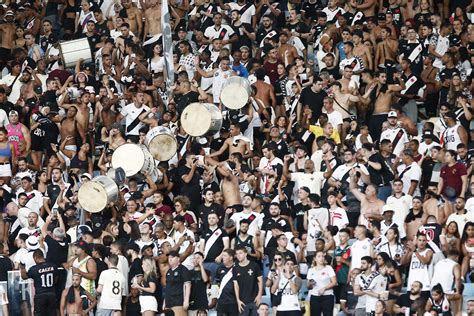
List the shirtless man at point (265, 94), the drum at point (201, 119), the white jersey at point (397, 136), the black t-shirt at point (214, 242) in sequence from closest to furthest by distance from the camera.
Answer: the black t-shirt at point (214, 242) → the white jersey at point (397, 136) → the drum at point (201, 119) → the shirtless man at point (265, 94)

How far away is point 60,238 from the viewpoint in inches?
1075

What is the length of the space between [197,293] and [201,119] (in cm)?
435

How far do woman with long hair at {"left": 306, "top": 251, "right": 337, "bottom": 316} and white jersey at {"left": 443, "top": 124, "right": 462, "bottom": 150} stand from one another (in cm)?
372

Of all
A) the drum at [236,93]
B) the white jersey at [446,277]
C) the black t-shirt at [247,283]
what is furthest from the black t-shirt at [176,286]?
the drum at [236,93]

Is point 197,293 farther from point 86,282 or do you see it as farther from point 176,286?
point 86,282

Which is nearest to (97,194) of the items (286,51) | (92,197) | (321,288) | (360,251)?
(92,197)

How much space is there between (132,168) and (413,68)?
16.5ft

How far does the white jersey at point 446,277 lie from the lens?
25.0 meters

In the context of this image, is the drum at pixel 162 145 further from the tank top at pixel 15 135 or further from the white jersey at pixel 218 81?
the tank top at pixel 15 135

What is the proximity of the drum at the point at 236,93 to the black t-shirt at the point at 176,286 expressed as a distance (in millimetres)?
4730

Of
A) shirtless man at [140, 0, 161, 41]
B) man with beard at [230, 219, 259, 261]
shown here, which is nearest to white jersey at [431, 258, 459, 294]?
man with beard at [230, 219, 259, 261]

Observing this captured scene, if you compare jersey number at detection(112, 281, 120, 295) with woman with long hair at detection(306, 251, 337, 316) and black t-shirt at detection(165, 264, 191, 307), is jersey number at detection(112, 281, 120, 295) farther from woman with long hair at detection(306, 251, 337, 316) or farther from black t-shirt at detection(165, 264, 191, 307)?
woman with long hair at detection(306, 251, 337, 316)

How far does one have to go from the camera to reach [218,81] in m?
30.8

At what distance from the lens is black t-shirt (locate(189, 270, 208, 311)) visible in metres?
25.9
